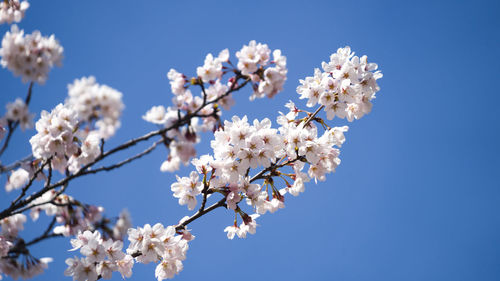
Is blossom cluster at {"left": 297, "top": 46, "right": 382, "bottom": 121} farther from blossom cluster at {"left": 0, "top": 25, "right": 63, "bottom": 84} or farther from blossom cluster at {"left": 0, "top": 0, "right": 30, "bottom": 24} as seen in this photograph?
blossom cluster at {"left": 0, "top": 0, "right": 30, "bottom": 24}

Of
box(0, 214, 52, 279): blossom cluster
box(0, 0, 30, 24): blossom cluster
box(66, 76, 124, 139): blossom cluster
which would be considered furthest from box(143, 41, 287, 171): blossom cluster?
box(0, 0, 30, 24): blossom cluster

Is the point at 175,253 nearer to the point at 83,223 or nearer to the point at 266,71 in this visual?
the point at 83,223

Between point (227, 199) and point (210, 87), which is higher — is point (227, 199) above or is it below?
below

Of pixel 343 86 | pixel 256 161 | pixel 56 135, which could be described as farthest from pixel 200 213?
pixel 343 86

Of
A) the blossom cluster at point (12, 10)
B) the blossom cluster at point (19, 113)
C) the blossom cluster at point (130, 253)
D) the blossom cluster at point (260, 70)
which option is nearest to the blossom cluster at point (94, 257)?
the blossom cluster at point (130, 253)

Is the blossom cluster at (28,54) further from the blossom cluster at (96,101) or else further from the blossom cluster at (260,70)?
the blossom cluster at (260,70)

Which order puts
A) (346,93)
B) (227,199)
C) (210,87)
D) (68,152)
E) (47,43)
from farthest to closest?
(346,93) → (227,199) → (210,87) → (68,152) → (47,43)

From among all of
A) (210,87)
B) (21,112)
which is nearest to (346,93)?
(210,87)
